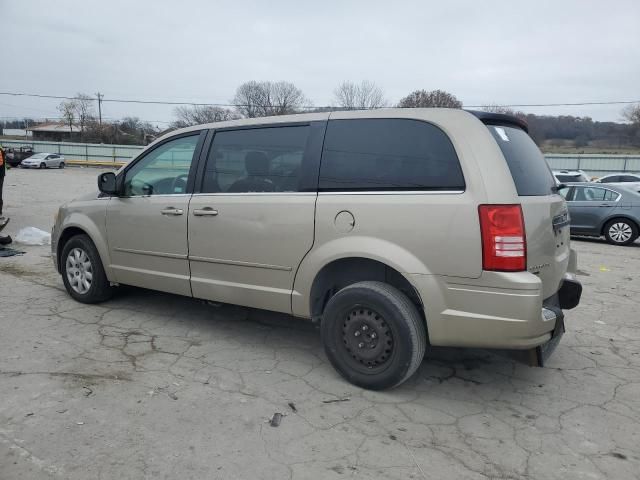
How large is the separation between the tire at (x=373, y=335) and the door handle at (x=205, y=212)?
126cm

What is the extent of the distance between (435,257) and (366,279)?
648 mm

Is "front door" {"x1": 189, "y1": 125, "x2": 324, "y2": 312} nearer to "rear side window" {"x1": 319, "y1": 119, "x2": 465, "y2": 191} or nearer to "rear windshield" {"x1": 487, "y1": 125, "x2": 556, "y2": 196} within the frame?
"rear side window" {"x1": 319, "y1": 119, "x2": 465, "y2": 191}

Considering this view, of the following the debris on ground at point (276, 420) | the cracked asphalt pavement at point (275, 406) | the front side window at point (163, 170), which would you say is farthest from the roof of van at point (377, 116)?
the debris on ground at point (276, 420)

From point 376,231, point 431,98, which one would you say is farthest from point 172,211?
point 431,98

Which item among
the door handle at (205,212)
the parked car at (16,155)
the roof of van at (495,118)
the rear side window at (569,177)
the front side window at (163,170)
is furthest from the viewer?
the parked car at (16,155)

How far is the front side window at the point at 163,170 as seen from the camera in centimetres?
443

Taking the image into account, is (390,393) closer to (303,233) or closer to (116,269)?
(303,233)

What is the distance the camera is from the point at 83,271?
16.9ft

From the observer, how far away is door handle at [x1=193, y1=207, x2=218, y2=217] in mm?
4039

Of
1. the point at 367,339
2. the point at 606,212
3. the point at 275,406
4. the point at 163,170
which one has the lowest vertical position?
the point at 275,406

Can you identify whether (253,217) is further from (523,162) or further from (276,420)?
(523,162)

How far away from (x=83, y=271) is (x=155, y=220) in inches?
51.3

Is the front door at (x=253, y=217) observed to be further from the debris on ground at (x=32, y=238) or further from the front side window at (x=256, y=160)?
the debris on ground at (x=32, y=238)

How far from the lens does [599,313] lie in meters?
5.43
